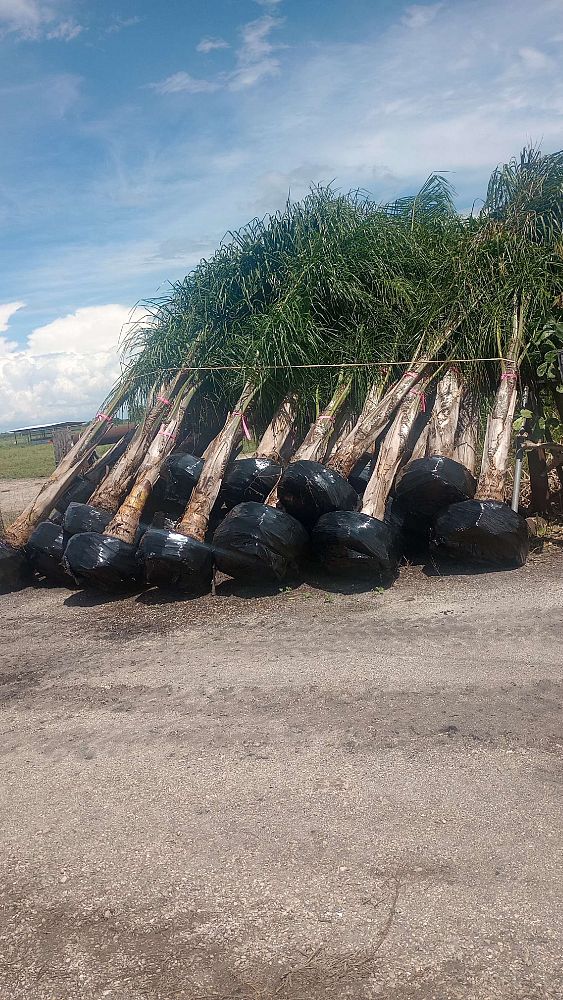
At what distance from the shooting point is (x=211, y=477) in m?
6.63

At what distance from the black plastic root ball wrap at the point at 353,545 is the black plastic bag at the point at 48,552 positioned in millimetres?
2231

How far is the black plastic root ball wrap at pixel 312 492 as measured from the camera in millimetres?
5789

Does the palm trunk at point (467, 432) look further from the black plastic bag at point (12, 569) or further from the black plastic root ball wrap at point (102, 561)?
the black plastic bag at point (12, 569)

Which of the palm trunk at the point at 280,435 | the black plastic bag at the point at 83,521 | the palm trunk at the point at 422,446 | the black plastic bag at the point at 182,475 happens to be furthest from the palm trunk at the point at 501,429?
the black plastic bag at the point at 83,521

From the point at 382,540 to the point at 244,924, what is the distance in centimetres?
346

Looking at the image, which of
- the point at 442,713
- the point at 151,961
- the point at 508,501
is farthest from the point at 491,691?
the point at 508,501

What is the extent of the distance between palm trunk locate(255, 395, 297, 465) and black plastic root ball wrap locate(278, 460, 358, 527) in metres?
1.14

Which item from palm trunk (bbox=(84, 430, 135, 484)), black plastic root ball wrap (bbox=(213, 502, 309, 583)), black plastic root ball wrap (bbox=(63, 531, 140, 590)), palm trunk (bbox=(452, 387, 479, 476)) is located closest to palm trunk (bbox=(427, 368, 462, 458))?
palm trunk (bbox=(452, 387, 479, 476))

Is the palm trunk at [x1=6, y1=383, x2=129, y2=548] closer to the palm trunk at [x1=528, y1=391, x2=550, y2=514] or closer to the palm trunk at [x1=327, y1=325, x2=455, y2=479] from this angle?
the palm trunk at [x1=327, y1=325, x2=455, y2=479]

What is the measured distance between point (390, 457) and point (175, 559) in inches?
81.6

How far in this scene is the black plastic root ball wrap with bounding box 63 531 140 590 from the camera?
18.6 ft

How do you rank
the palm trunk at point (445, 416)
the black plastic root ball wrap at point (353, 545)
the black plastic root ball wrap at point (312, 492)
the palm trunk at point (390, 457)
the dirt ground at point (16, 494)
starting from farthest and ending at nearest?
the dirt ground at point (16, 494)
the palm trunk at point (445, 416)
the palm trunk at point (390, 457)
the black plastic root ball wrap at point (312, 492)
the black plastic root ball wrap at point (353, 545)

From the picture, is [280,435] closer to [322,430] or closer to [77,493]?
[322,430]

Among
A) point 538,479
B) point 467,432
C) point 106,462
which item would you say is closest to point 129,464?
point 106,462
